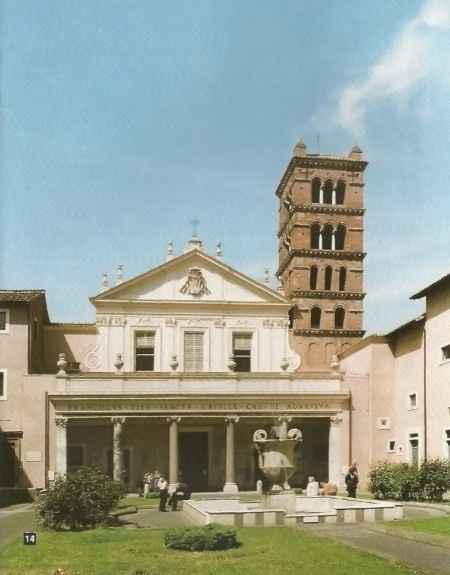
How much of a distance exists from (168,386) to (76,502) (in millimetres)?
17046

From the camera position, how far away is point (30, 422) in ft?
121

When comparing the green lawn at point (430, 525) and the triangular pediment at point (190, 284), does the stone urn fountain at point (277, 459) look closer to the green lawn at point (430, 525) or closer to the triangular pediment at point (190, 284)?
the green lawn at point (430, 525)

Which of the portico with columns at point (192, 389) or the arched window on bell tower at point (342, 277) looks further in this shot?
the arched window on bell tower at point (342, 277)

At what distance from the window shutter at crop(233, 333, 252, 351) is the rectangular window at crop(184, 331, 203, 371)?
1810 mm

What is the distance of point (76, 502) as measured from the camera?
21016 millimetres

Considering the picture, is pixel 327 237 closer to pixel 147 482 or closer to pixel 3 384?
pixel 147 482

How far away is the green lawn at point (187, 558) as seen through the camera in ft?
46.0

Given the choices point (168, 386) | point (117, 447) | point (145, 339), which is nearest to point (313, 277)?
point (145, 339)

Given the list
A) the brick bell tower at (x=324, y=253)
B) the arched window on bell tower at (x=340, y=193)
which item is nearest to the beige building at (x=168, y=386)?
the brick bell tower at (x=324, y=253)

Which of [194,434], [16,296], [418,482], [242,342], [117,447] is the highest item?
[16,296]

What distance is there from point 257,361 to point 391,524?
868 inches

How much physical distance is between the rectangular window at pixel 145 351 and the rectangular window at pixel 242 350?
13.6 ft

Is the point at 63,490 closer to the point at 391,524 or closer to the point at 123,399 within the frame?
the point at 391,524

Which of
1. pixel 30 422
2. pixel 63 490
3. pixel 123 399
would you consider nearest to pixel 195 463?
pixel 123 399
